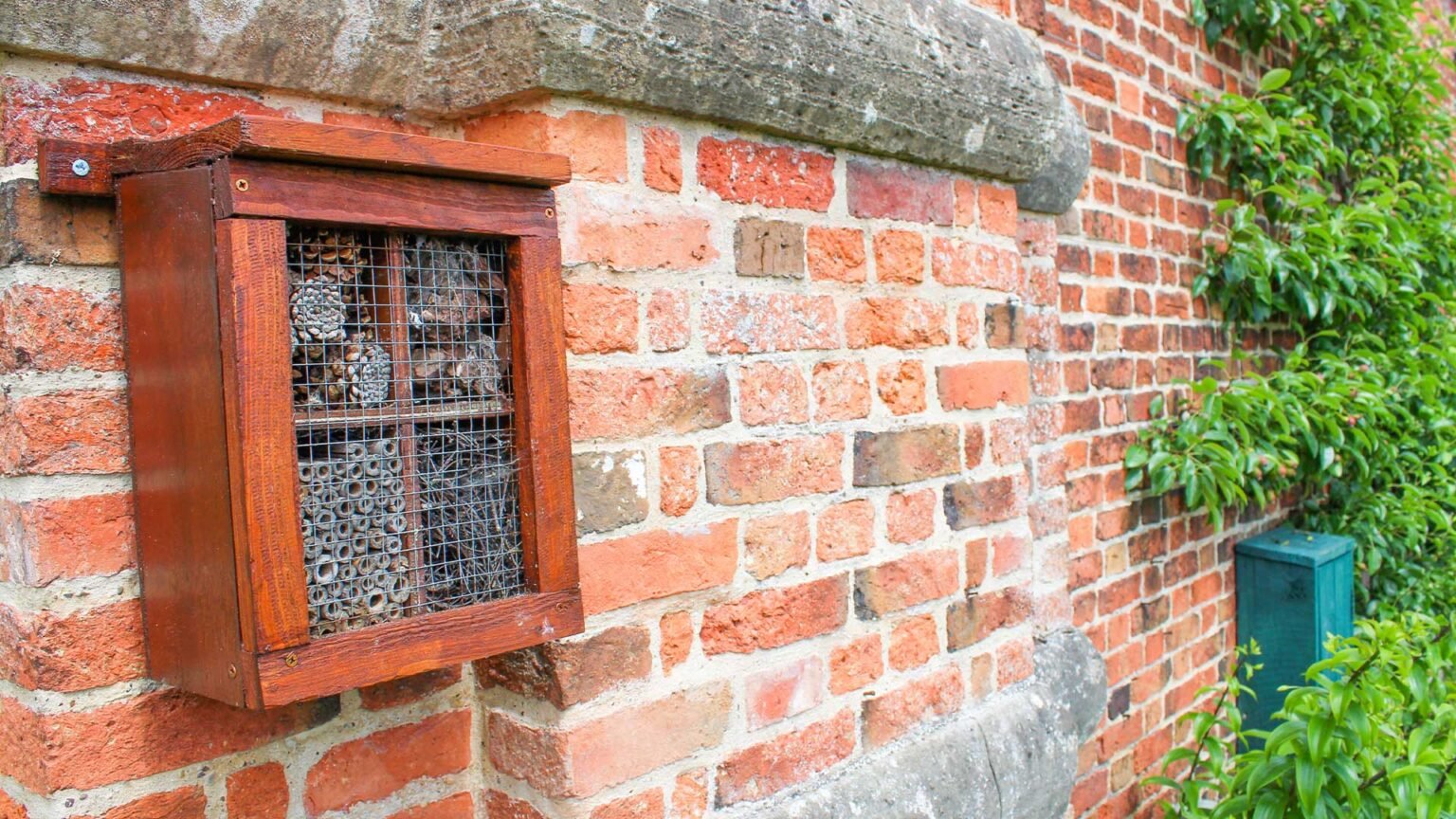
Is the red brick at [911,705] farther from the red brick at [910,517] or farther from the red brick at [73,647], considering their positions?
the red brick at [73,647]

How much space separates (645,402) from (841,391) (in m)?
0.42

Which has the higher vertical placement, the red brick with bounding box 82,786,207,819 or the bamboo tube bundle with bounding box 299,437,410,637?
the bamboo tube bundle with bounding box 299,437,410,637

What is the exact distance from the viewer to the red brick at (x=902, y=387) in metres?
1.85

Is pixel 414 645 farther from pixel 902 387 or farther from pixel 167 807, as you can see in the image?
pixel 902 387

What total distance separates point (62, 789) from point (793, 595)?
943 millimetres

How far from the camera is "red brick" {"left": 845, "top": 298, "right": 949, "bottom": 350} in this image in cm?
179

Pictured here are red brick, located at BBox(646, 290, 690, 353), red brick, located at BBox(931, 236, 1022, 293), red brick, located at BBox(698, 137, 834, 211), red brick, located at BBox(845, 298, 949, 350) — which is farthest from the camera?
red brick, located at BBox(931, 236, 1022, 293)

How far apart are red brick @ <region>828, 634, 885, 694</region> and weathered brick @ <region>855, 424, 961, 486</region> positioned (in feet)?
0.83

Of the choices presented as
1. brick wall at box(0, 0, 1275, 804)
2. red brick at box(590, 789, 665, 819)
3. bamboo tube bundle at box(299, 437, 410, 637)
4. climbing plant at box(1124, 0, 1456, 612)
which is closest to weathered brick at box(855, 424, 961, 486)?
brick wall at box(0, 0, 1275, 804)

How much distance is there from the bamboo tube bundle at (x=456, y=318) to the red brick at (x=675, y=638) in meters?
0.42

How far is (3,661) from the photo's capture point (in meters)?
1.13

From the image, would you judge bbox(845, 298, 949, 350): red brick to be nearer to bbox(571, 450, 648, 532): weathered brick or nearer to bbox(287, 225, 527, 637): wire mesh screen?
bbox(571, 450, 648, 532): weathered brick

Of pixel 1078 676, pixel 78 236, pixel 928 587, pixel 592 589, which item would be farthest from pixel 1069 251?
pixel 78 236

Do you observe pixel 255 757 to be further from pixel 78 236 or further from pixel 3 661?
pixel 78 236
